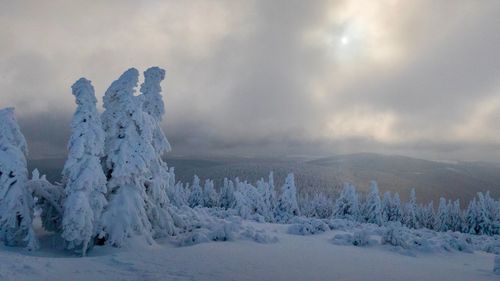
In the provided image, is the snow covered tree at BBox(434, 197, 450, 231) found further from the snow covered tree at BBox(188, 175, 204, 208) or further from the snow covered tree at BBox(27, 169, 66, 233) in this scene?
the snow covered tree at BBox(27, 169, 66, 233)

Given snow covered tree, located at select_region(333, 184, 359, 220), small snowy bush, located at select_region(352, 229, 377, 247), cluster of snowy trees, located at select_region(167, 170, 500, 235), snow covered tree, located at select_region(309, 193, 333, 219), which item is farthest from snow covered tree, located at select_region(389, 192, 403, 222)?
small snowy bush, located at select_region(352, 229, 377, 247)

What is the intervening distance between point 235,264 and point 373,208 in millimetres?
52673

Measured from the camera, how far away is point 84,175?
17.4 m

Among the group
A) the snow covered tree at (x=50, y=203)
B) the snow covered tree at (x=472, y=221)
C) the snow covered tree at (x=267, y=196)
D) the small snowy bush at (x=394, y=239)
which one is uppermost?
the snow covered tree at (x=50, y=203)

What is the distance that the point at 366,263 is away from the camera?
626 inches

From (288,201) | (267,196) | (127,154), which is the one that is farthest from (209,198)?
(127,154)

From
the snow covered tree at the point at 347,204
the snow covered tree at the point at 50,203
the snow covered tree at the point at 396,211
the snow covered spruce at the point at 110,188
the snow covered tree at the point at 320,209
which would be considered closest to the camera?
the snow covered spruce at the point at 110,188

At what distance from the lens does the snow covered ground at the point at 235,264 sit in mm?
12141

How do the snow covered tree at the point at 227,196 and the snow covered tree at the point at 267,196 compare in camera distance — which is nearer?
the snow covered tree at the point at 267,196

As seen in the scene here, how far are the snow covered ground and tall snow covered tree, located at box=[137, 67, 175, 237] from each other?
2126 millimetres

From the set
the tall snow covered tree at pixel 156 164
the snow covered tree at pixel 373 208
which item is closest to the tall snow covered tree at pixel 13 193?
the tall snow covered tree at pixel 156 164

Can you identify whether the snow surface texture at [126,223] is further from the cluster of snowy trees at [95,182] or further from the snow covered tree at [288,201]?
the snow covered tree at [288,201]

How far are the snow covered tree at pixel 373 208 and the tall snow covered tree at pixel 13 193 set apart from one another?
5408 cm

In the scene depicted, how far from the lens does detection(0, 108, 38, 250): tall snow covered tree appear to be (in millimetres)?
17188
